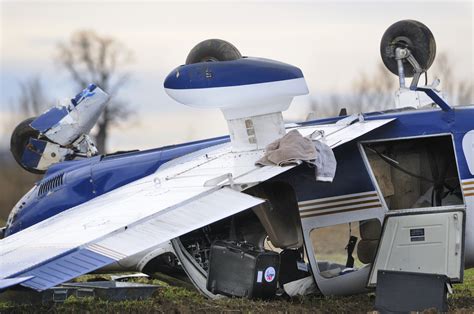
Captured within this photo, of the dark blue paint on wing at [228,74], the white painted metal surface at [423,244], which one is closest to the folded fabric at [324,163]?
the dark blue paint on wing at [228,74]

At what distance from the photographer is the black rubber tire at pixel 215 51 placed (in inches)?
482

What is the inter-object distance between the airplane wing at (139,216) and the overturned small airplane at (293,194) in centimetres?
3

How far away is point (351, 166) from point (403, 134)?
62cm

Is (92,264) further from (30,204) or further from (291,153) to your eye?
(30,204)

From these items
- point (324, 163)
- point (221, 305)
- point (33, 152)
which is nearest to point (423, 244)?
point (324, 163)

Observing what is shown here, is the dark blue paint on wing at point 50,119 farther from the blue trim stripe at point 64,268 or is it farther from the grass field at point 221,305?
the blue trim stripe at point 64,268

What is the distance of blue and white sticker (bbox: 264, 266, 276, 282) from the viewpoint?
9.84m

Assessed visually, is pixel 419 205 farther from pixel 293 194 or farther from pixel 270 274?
pixel 270 274

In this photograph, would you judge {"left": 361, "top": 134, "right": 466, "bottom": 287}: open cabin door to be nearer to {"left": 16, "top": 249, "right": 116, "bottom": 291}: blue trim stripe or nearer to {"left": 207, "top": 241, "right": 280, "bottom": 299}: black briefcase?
{"left": 207, "top": 241, "right": 280, "bottom": 299}: black briefcase

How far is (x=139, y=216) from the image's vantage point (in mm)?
8805

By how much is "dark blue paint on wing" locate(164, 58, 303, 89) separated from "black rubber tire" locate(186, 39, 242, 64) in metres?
2.42

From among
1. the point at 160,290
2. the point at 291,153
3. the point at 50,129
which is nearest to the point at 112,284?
the point at 160,290

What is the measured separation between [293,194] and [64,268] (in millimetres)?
3505

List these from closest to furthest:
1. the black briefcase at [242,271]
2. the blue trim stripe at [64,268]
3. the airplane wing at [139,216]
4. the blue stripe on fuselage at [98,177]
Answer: the blue trim stripe at [64,268], the airplane wing at [139,216], the black briefcase at [242,271], the blue stripe on fuselage at [98,177]
